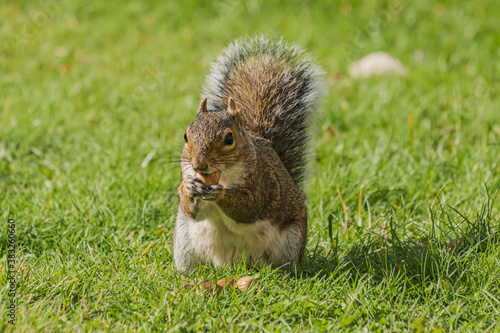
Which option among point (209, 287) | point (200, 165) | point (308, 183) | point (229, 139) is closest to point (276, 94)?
point (308, 183)

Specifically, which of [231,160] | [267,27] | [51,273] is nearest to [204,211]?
[231,160]

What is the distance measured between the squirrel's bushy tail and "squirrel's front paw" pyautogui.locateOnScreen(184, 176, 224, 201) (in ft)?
1.67

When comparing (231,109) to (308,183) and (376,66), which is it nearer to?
(308,183)

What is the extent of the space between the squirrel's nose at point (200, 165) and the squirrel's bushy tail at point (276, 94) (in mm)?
518

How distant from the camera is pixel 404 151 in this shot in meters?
2.81

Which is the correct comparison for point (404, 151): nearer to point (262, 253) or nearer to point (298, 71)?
point (298, 71)

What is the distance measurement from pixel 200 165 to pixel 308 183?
2.69 feet

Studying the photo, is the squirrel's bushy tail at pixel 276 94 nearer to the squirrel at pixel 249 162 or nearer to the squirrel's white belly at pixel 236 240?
the squirrel at pixel 249 162

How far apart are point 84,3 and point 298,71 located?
10.4 ft

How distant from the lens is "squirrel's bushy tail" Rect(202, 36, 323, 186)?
2.10 meters

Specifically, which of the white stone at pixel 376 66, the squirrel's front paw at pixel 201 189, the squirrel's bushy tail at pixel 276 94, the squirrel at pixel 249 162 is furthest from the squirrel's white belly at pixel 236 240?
the white stone at pixel 376 66

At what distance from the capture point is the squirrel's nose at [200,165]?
1.58 meters

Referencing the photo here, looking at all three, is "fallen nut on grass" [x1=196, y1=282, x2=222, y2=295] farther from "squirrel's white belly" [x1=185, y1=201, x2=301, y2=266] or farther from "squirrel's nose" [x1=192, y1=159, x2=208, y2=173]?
"squirrel's nose" [x1=192, y1=159, x2=208, y2=173]

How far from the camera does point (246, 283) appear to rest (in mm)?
1718
